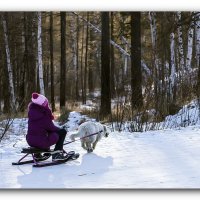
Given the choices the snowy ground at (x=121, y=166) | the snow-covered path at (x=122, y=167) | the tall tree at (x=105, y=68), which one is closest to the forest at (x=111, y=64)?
the tall tree at (x=105, y=68)

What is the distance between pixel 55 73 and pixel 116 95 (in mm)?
3788

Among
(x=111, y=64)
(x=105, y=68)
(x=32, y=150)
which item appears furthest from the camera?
(x=111, y=64)

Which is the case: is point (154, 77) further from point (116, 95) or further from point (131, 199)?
point (131, 199)

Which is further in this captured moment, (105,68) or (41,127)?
(105,68)

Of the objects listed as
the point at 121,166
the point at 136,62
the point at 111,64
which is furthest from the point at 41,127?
the point at 111,64

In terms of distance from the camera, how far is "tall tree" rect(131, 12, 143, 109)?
6.94 metres

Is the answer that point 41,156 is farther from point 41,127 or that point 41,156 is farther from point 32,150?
point 41,127

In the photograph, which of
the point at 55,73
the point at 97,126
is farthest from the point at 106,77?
the point at 97,126

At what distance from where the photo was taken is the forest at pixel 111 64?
23.3 feet

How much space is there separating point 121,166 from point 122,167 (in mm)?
40

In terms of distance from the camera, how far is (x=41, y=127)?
5.56 m

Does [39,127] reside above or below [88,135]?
above

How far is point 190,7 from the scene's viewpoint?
19.1ft

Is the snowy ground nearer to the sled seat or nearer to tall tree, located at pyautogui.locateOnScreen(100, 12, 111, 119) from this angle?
the sled seat
